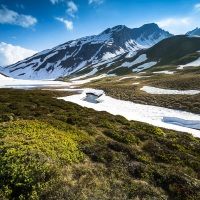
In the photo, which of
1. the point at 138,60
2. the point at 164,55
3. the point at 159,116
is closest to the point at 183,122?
the point at 159,116

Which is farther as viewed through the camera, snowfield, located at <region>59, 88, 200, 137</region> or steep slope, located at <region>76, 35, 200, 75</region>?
steep slope, located at <region>76, 35, 200, 75</region>

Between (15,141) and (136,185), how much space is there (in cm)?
634

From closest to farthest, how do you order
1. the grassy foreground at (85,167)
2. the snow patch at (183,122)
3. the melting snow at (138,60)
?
the grassy foreground at (85,167), the snow patch at (183,122), the melting snow at (138,60)

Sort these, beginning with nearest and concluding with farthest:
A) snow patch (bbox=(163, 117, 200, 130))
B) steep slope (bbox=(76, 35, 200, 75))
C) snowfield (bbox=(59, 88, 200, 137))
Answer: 1. snowfield (bbox=(59, 88, 200, 137))
2. snow patch (bbox=(163, 117, 200, 130))
3. steep slope (bbox=(76, 35, 200, 75))

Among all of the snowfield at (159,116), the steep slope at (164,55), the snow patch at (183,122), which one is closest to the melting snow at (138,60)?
the steep slope at (164,55)

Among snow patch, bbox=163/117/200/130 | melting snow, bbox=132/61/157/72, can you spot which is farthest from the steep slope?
snow patch, bbox=163/117/200/130

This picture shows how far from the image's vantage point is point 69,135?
10.9 m

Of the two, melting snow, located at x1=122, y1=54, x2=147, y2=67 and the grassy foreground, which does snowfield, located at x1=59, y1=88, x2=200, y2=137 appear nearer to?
the grassy foreground

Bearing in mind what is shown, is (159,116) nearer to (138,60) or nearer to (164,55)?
(164,55)

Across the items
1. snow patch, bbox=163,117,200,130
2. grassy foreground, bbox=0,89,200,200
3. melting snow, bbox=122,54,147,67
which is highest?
melting snow, bbox=122,54,147,67

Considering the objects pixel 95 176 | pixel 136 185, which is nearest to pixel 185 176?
pixel 136 185

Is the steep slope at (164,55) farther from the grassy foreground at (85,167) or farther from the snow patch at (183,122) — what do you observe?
the grassy foreground at (85,167)

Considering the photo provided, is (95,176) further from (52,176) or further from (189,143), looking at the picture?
(189,143)

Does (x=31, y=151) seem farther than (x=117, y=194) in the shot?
Yes
